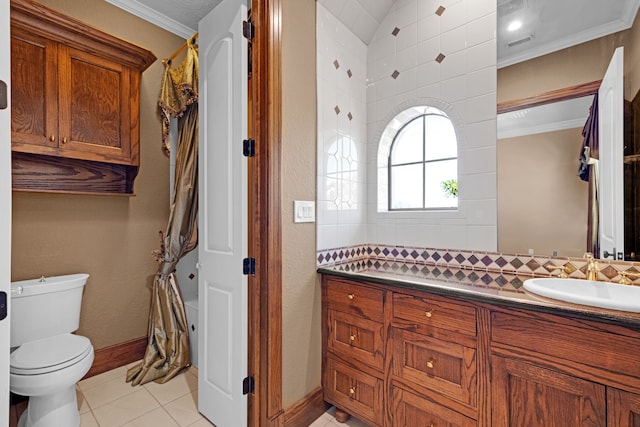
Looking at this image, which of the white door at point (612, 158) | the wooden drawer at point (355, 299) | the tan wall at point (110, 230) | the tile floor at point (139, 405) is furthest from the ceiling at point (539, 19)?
the tile floor at point (139, 405)

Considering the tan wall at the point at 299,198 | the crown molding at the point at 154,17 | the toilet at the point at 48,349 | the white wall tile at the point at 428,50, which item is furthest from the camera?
the crown molding at the point at 154,17

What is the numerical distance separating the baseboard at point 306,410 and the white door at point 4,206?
1.15 meters

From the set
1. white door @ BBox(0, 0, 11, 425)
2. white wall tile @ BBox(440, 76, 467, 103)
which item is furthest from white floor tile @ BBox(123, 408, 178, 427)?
white wall tile @ BBox(440, 76, 467, 103)

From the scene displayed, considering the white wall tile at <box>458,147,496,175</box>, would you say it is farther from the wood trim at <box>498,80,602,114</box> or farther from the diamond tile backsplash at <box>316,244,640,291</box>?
the diamond tile backsplash at <box>316,244,640,291</box>

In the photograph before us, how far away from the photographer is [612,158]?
1.35 metres

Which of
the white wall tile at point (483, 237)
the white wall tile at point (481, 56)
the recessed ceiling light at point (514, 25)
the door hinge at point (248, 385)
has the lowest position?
the door hinge at point (248, 385)

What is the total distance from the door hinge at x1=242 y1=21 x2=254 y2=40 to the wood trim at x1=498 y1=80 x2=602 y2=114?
1380mm

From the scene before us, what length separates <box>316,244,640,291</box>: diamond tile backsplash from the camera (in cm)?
141

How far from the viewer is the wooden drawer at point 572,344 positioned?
952mm

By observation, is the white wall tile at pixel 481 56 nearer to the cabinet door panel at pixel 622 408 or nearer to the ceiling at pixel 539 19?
the ceiling at pixel 539 19

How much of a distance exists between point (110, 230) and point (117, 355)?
98cm

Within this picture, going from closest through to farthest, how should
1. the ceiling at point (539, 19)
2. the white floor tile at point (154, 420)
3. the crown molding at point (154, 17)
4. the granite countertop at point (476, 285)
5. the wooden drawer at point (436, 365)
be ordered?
the granite countertop at point (476, 285), the wooden drawer at point (436, 365), the ceiling at point (539, 19), the white floor tile at point (154, 420), the crown molding at point (154, 17)

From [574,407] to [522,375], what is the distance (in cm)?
16

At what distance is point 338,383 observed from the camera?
174 cm
